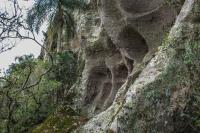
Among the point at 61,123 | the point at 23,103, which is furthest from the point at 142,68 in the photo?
the point at 23,103

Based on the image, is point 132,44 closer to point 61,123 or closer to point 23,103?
point 61,123

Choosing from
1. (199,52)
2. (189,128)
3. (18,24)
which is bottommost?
(189,128)

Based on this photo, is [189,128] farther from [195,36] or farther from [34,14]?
[34,14]

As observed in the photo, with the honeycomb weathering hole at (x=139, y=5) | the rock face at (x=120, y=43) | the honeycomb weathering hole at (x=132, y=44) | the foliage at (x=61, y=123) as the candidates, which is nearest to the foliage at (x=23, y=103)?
the rock face at (x=120, y=43)

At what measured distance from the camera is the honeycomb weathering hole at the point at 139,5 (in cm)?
1503

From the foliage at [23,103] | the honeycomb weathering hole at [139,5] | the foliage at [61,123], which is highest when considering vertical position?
the honeycomb weathering hole at [139,5]

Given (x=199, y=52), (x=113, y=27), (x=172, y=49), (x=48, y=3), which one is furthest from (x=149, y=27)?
(x=199, y=52)

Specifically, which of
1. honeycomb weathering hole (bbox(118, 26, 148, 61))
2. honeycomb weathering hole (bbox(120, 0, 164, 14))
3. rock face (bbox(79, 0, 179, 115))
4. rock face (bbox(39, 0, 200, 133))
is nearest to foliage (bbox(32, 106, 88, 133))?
rock face (bbox(39, 0, 200, 133))

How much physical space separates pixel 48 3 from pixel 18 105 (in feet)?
14.9

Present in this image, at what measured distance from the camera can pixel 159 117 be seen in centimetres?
816

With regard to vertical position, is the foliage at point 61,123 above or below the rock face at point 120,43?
below

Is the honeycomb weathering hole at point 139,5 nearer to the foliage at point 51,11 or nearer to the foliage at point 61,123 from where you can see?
the foliage at point 51,11

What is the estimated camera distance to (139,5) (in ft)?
50.4

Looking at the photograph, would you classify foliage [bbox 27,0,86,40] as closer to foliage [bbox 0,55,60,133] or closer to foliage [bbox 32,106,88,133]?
foliage [bbox 0,55,60,133]
